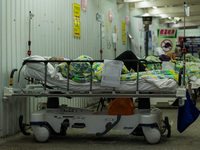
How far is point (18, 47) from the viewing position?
5465 mm

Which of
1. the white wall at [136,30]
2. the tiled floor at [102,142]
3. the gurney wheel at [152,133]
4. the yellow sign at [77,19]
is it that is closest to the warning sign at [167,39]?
the white wall at [136,30]

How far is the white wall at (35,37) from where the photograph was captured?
512 centimetres

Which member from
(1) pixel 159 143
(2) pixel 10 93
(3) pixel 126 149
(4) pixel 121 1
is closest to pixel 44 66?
(2) pixel 10 93

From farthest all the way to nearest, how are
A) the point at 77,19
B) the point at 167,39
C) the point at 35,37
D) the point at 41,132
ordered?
the point at 167,39 < the point at 77,19 < the point at 35,37 < the point at 41,132

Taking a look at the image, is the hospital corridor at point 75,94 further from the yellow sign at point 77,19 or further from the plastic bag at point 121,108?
the yellow sign at point 77,19

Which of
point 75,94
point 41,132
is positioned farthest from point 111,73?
point 41,132

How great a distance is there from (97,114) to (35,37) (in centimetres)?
180

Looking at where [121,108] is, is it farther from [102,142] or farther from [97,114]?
[102,142]

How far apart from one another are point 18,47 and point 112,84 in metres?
1.63

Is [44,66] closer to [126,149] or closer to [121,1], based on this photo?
[126,149]

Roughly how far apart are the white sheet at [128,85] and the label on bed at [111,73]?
0.09 metres

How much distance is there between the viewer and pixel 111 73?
183 inches

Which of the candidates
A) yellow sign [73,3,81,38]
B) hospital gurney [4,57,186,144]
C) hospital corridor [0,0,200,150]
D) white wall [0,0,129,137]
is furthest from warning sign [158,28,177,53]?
hospital gurney [4,57,186,144]

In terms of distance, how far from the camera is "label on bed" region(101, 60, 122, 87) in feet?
15.1
